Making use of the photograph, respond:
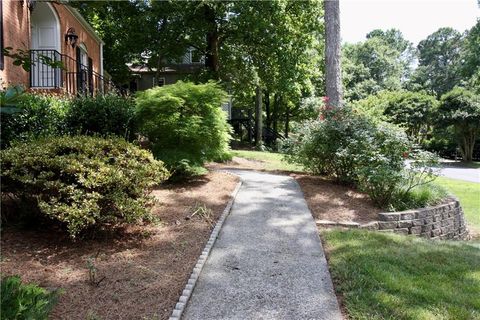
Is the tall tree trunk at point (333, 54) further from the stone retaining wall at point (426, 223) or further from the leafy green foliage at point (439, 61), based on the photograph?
the leafy green foliage at point (439, 61)

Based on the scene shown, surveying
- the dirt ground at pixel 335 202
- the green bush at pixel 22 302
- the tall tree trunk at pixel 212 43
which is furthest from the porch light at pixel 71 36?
the green bush at pixel 22 302

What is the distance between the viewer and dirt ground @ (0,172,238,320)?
3.36 meters

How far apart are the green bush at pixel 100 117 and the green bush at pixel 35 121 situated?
28cm

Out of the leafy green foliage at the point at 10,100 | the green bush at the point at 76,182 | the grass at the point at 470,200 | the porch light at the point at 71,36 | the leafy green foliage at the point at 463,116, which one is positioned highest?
the porch light at the point at 71,36

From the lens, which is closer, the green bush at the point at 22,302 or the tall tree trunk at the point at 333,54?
the green bush at the point at 22,302

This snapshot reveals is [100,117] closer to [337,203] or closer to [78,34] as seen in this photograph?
[337,203]

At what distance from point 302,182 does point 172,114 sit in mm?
3399

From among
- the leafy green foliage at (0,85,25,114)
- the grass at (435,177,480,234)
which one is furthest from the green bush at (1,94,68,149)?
the grass at (435,177,480,234)

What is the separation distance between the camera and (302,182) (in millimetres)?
9031

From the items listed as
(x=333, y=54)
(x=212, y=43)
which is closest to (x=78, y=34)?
(x=212, y=43)

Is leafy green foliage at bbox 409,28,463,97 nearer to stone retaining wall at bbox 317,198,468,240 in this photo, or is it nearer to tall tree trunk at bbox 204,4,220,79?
tall tree trunk at bbox 204,4,220,79

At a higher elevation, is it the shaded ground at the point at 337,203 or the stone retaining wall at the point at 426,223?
the shaded ground at the point at 337,203

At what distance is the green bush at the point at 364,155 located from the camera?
7121 mm

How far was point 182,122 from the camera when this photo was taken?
7.66 m
